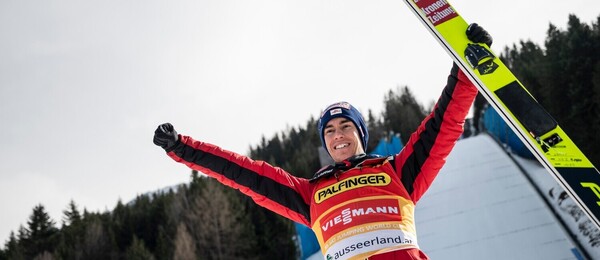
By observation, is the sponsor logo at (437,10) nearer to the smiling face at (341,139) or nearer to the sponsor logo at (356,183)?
the smiling face at (341,139)

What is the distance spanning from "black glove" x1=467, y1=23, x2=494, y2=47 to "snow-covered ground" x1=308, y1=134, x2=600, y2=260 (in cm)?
784

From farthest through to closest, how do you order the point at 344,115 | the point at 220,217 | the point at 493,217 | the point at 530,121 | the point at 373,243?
the point at 220,217, the point at 493,217, the point at 344,115, the point at 530,121, the point at 373,243

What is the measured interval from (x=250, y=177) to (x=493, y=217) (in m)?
10.8

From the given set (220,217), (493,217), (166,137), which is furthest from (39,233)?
(166,137)

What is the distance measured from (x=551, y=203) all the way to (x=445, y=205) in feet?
10.6

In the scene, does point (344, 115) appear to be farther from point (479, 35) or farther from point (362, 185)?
point (479, 35)

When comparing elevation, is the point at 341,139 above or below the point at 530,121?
above

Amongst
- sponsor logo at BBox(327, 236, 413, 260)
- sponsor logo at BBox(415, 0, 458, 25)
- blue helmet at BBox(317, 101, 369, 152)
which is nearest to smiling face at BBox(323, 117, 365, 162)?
blue helmet at BBox(317, 101, 369, 152)

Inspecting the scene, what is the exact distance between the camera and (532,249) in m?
9.16

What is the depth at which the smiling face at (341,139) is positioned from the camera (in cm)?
270

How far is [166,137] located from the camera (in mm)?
2699

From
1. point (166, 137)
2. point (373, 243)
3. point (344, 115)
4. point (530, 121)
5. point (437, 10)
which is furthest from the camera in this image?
point (437, 10)

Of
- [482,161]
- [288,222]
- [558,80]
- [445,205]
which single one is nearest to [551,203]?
[445,205]

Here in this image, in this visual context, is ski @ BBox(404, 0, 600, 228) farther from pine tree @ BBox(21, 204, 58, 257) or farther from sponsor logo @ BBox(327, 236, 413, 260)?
pine tree @ BBox(21, 204, 58, 257)
